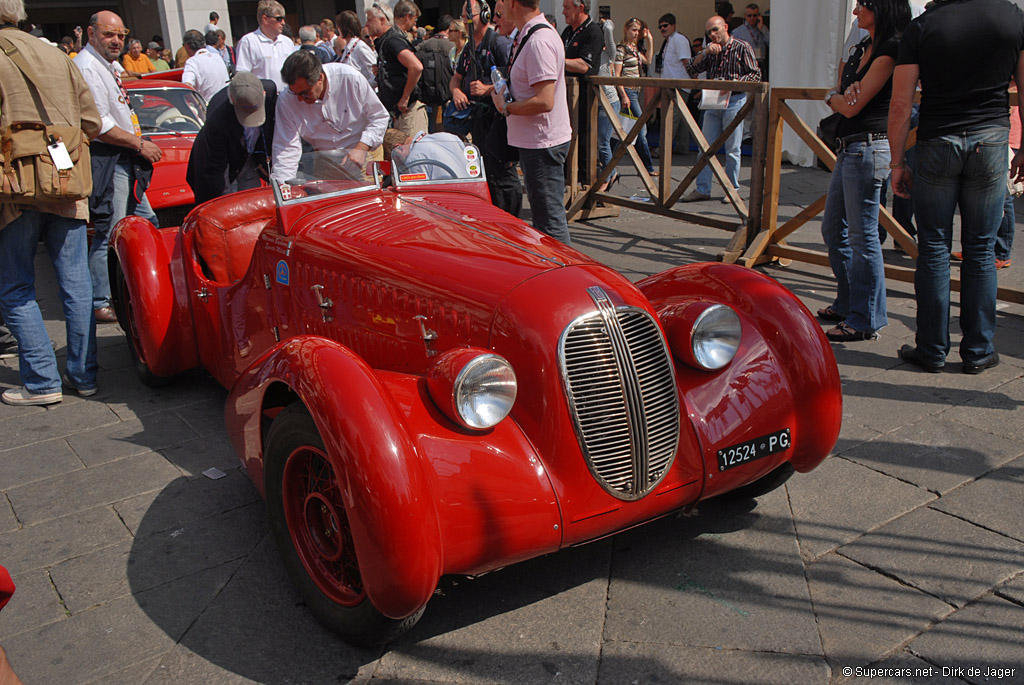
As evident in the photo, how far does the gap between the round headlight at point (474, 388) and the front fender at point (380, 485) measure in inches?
6.4

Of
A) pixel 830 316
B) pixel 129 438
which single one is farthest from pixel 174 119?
pixel 830 316

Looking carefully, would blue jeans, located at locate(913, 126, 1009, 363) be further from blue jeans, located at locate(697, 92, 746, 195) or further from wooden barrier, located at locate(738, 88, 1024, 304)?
blue jeans, located at locate(697, 92, 746, 195)

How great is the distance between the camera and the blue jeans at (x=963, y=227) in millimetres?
4340

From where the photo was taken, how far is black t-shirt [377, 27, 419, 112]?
8125mm

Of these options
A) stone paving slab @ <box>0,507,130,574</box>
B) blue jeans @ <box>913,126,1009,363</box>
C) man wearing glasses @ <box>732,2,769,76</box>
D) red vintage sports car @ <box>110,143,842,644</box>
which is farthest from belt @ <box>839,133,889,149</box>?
man wearing glasses @ <box>732,2,769,76</box>

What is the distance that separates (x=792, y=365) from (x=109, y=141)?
4420 mm

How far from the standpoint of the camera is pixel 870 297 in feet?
16.6

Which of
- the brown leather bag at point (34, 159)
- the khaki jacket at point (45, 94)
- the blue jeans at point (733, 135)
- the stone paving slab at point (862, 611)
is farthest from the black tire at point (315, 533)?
the blue jeans at point (733, 135)

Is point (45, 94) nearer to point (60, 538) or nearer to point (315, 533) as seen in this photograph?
point (60, 538)

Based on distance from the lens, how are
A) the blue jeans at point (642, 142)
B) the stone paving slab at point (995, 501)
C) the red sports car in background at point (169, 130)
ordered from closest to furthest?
1. the stone paving slab at point (995, 501)
2. the red sports car in background at point (169, 130)
3. the blue jeans at point (642, 142)

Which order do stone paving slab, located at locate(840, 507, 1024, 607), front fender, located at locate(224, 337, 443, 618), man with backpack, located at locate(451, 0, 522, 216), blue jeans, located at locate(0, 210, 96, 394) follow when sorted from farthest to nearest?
1. man with backpack, located at locate(451, 0, 522, 216)
2. blue jeans, located at locate(0, 210, 96, 394)
3. stone paving slab, located at locate(840, 507, 1024, 607)
4. front fender, located at locate(224, 337, 443, 618)

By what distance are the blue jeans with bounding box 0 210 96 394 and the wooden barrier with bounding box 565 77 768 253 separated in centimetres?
464

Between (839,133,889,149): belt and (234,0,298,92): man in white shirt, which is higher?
(234,0,298,92): man in white shirt

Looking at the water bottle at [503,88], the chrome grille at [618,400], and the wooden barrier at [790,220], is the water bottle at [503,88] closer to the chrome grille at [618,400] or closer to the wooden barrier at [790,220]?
the wooden barrier at [790,220]
